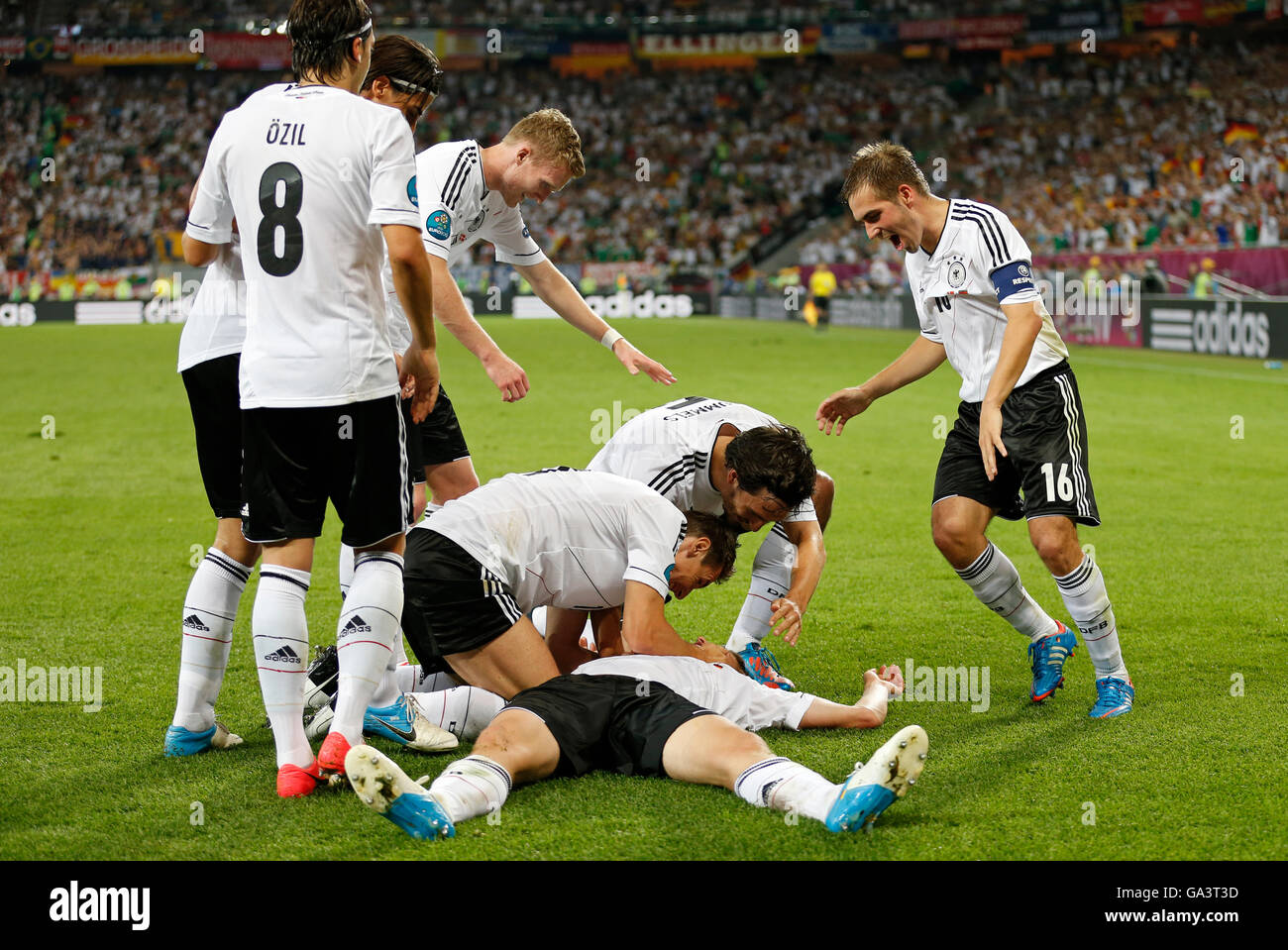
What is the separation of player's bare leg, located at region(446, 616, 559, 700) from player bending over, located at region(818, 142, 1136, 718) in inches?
64.3

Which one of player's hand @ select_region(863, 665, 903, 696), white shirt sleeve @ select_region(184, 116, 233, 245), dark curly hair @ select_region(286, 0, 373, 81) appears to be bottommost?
player's hand @ select_region(863, 665, 903, 696)

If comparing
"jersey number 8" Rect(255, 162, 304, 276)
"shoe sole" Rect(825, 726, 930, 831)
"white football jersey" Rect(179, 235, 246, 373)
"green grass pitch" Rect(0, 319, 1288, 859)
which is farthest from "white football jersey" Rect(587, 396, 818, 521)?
"jersey number 8" Rect(255, 162, 304, 276)

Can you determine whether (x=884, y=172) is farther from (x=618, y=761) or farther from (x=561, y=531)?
(x=618, y=761)

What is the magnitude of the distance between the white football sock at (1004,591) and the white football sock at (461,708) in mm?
1911

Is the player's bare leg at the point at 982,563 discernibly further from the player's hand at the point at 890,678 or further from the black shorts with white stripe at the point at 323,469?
the black shorts with white stripe at the point at 323,469

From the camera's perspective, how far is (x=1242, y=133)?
101 feet

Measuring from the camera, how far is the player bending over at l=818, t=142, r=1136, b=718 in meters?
4.65

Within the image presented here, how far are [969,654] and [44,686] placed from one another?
3.72 m

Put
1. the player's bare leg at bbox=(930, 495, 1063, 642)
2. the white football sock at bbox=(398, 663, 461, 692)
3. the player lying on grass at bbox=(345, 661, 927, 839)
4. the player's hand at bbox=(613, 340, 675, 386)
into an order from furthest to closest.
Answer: the player's hand at bbox=(613, 340, 675, 386) → the player's bare leg at bbox=(930, 495, 1063, 642) → the white football sock at bbox=(398, 663, 461, 692) → the player lying on grass at bbox=(345, 661, 927, 839)

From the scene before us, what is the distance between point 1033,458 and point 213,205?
9.71ft

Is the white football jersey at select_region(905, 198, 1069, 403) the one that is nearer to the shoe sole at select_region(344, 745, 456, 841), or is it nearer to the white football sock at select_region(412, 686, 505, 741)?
the white football sock at select_region(412, 686, 505, 741)

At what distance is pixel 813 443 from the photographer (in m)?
12.5
